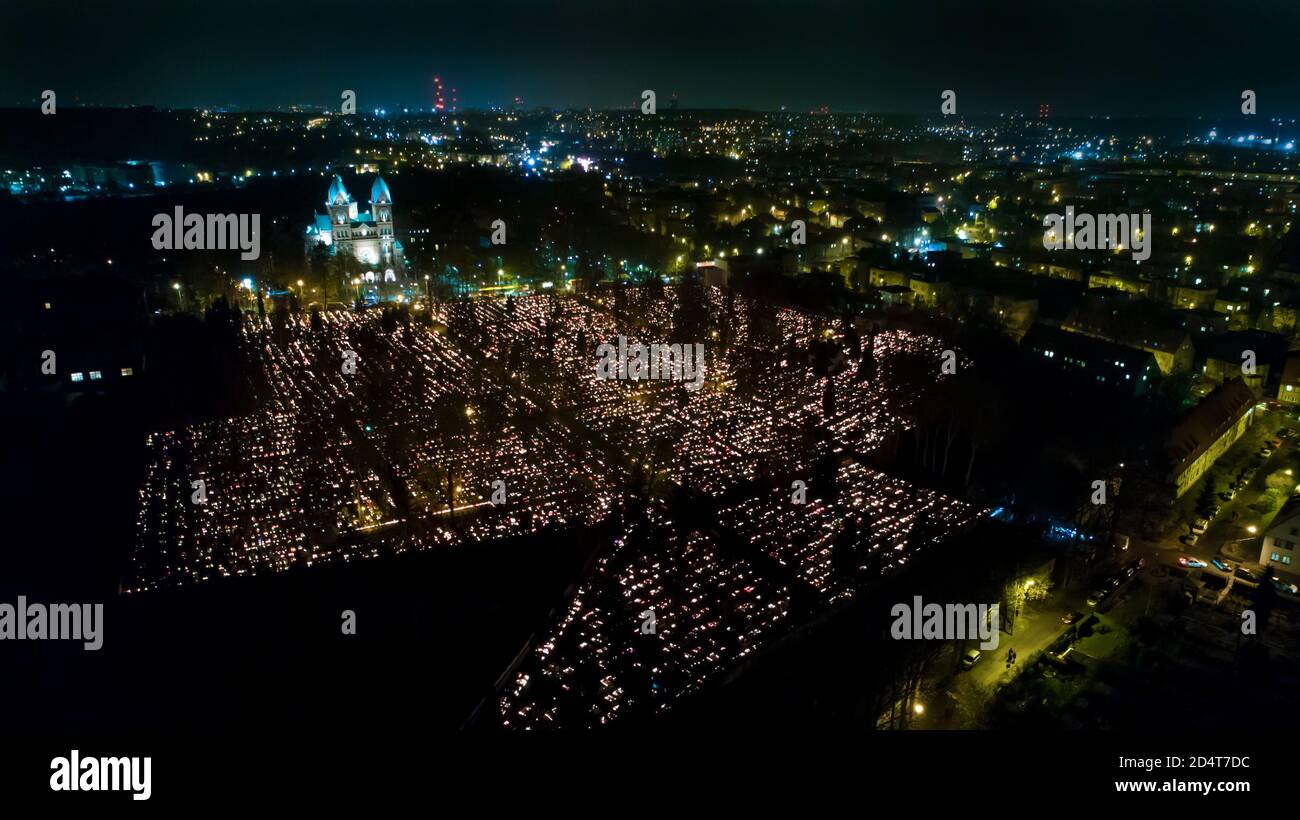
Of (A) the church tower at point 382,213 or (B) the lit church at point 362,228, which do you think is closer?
(B) the lit church at point 362,228

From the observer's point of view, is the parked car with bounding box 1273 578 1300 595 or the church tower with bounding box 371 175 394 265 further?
the church tower with bounding box 371 175 394 265

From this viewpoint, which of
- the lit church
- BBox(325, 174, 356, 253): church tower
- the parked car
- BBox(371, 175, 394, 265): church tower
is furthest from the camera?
BBox(371, 175, 394, 265): church tower

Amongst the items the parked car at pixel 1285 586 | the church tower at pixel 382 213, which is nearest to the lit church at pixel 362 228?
the church tower at pixel 382 213

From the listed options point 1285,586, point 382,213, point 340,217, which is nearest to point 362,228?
point 340,217

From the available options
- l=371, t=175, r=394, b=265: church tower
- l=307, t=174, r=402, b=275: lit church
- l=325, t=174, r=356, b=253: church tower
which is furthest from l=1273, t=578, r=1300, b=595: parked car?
l=325, t=174, r=356, b=253: church tower

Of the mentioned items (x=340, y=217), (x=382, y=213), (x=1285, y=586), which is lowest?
(x=1285, y=586)

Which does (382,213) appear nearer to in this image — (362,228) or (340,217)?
(362,228)

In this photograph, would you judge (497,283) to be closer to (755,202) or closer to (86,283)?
(86,283)

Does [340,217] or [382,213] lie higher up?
[382,213]

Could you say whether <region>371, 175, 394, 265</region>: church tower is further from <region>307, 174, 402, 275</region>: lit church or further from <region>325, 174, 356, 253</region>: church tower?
<region>325, 174, 356, 253</region>: church tower

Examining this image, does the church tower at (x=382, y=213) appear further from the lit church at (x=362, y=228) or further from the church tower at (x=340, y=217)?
the church tower at (x=340, y=217)
